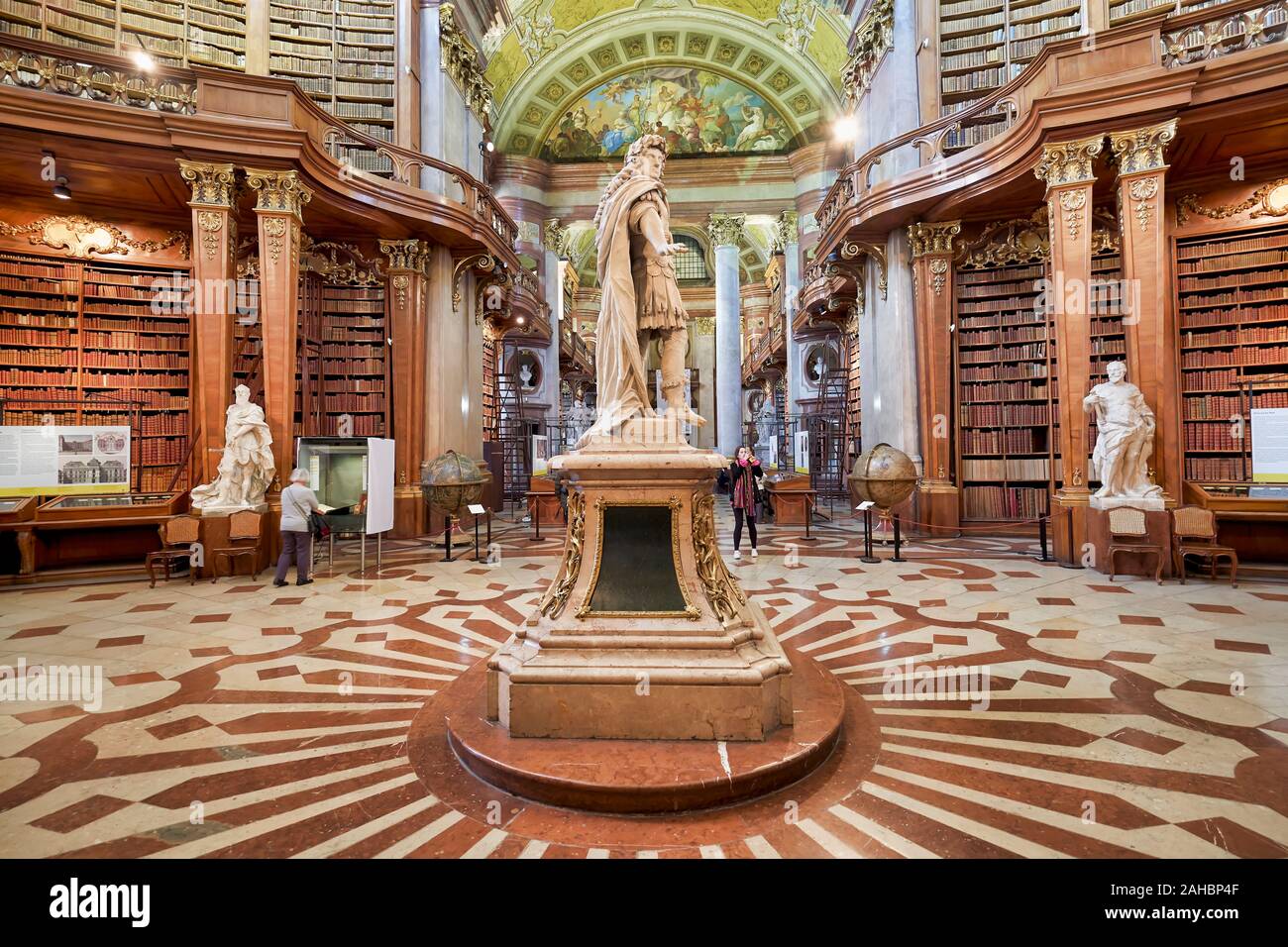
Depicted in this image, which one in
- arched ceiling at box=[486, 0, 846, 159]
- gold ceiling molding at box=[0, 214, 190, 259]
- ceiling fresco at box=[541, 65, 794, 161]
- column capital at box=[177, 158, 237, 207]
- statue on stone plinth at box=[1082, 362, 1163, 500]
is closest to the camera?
statue on stone plinth at box=[1082, 362, 1163, 500]

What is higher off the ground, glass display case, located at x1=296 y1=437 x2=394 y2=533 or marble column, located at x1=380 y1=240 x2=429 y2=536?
marble column, located at x1=380 y1=240 x2=429 y2=536

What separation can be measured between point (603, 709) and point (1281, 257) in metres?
9.41

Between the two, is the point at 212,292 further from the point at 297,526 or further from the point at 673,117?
the point at 673,117

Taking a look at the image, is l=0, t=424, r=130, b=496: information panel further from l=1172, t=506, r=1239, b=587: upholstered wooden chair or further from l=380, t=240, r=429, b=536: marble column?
l=1172, t=506, r=1239, b=587: upholstered wooden chair

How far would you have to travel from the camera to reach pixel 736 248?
17.0m

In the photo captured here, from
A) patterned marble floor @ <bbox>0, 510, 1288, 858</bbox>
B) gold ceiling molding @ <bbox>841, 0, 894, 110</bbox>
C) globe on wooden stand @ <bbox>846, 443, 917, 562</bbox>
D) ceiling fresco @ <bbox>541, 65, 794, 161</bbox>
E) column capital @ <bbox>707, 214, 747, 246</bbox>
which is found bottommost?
patterned marble floor @ <bbox>0, 510, 1288, 858</bbox>

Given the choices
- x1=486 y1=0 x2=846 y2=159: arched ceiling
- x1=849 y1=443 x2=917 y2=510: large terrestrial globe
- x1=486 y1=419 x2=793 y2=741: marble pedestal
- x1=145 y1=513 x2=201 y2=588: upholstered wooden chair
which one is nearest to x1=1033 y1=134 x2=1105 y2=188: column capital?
x1=849 y1=443 x2=917 y2=510: large terrestrial globe

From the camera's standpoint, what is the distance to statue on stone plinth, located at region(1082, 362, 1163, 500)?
5582 mm

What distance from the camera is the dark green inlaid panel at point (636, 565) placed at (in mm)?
2475

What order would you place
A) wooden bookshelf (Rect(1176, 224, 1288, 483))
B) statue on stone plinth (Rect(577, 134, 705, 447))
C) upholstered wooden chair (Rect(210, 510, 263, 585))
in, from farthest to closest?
wooden bookshelf (Rect(1176, 224, 1288, 483)), upholstered wooden chair (Rect(210, 510, 263, 585)), statue on stone plinth (Rect(577, 134, 705, 447))

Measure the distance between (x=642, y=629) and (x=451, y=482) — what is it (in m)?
5.16

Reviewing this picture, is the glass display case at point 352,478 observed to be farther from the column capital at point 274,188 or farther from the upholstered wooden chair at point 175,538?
the column capital at point 274,188

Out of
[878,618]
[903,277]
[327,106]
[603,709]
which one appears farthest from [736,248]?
[603,709]

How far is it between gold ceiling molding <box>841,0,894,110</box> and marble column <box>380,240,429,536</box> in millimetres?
8060
